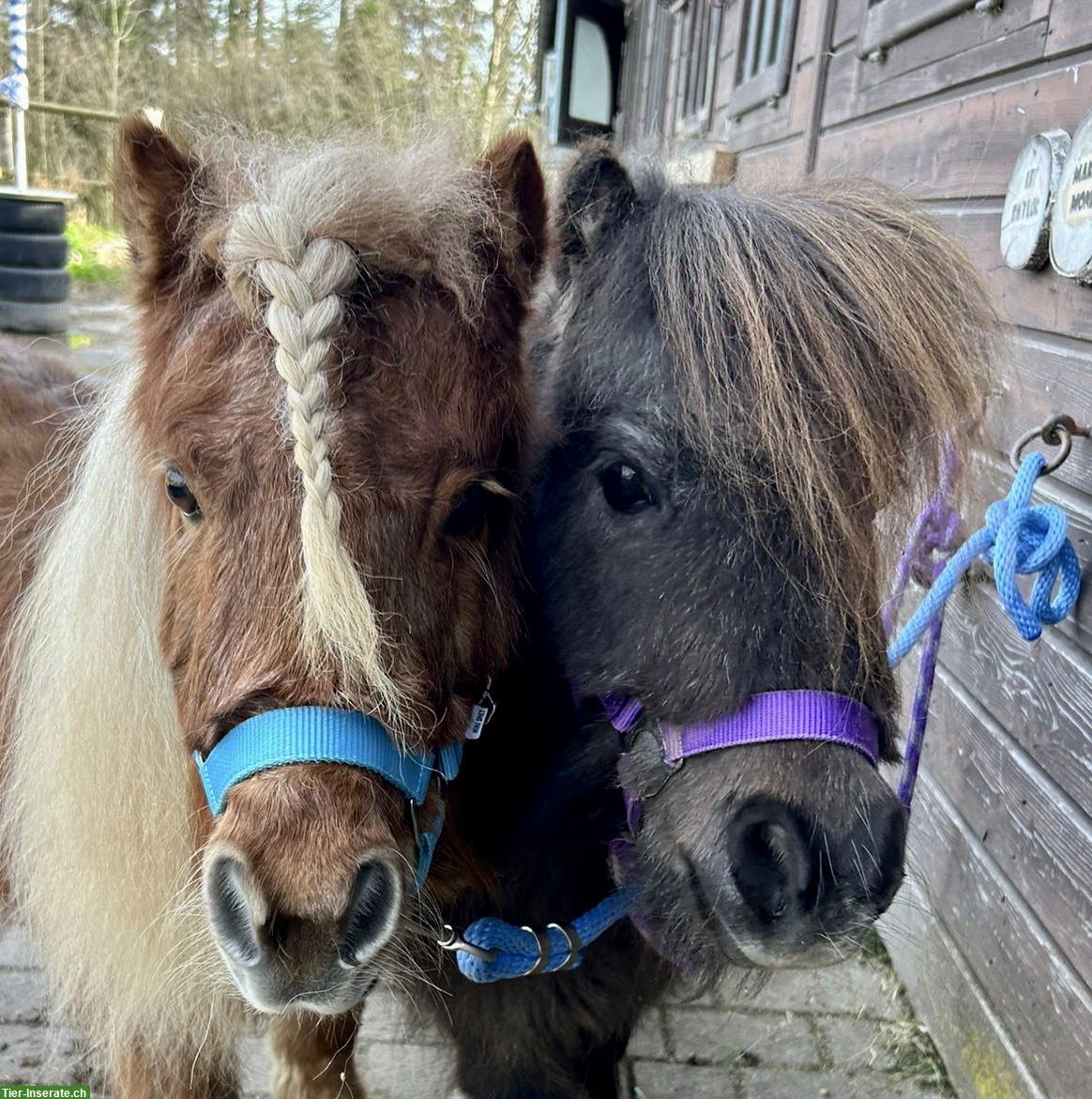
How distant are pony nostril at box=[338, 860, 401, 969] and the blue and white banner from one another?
11336 mm

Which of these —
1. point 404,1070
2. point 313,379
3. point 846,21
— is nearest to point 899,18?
point 846,21

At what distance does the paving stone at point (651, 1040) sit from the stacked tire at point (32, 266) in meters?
8.52

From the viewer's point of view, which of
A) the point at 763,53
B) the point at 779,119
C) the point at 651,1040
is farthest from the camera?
the point at 763,53

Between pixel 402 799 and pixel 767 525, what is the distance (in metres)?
0.66

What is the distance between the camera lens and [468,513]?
1372mm

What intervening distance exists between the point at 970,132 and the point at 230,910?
262 centimetres

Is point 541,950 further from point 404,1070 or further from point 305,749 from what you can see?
point 404,1070

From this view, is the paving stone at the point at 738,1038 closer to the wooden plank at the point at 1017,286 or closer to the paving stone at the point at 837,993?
the paving stone at the point at 837,993

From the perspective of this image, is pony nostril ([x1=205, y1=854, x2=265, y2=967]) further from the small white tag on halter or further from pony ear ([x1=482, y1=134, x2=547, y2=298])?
pony ear ([x1=482, y1=134, x2=547, y2=298])

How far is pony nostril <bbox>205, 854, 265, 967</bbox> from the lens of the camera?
44.3 inches

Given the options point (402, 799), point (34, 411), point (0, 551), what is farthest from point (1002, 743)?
point (34, 411)

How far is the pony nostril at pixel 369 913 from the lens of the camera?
1146 mm

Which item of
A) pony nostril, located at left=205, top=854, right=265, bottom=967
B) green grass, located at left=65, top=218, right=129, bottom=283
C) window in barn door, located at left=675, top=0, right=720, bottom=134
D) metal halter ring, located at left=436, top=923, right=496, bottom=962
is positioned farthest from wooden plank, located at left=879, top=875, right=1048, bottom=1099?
green grass, located at left=65, top=218, right=129, bottom=283

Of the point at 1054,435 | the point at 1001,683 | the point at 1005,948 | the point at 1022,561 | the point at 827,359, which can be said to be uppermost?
the point at 827,359
